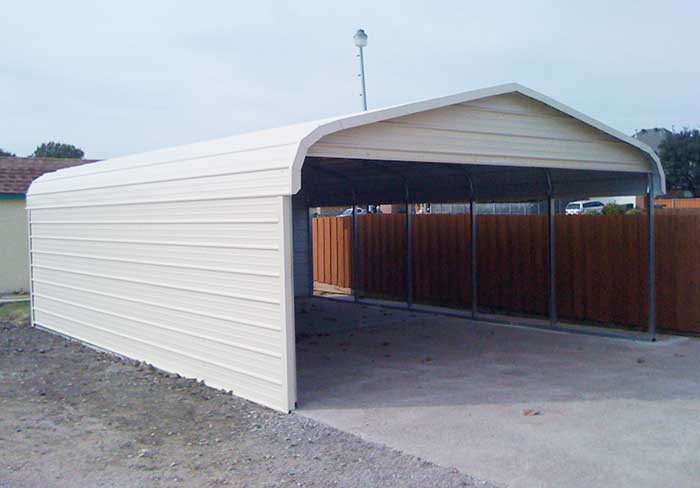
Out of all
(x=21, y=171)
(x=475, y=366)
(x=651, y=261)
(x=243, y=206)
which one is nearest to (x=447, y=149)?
(x=243, y=206)

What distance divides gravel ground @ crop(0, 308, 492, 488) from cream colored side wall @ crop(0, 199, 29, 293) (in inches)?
438

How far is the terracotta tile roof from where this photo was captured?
780 inches

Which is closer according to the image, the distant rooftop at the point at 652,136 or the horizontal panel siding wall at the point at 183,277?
the horizontal panel siding wall at the point at 183,277

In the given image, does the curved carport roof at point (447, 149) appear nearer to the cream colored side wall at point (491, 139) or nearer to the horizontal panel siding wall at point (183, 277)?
the cream colored side wall at point (491, 139)

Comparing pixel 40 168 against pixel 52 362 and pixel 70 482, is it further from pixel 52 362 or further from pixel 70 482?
pixel 70 482

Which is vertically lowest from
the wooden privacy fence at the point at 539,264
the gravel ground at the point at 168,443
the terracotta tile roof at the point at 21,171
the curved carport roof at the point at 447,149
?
the gravel ground at the point at 168,443

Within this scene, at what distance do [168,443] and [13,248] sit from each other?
591 inches

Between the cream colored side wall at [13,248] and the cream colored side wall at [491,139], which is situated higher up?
the cream colored side wall at [491,139]

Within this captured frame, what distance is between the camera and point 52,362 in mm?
10516

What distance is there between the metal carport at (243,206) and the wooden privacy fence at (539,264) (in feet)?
2.37

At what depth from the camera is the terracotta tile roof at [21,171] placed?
780 inches

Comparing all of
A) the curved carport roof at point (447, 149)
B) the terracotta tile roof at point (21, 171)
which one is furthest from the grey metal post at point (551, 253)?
the terracotta tile roof at point (21, 171)

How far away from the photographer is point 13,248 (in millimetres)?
19594

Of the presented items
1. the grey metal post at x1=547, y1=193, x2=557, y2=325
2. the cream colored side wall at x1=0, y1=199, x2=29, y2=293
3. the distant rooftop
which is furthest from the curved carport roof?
the distant rooftop
